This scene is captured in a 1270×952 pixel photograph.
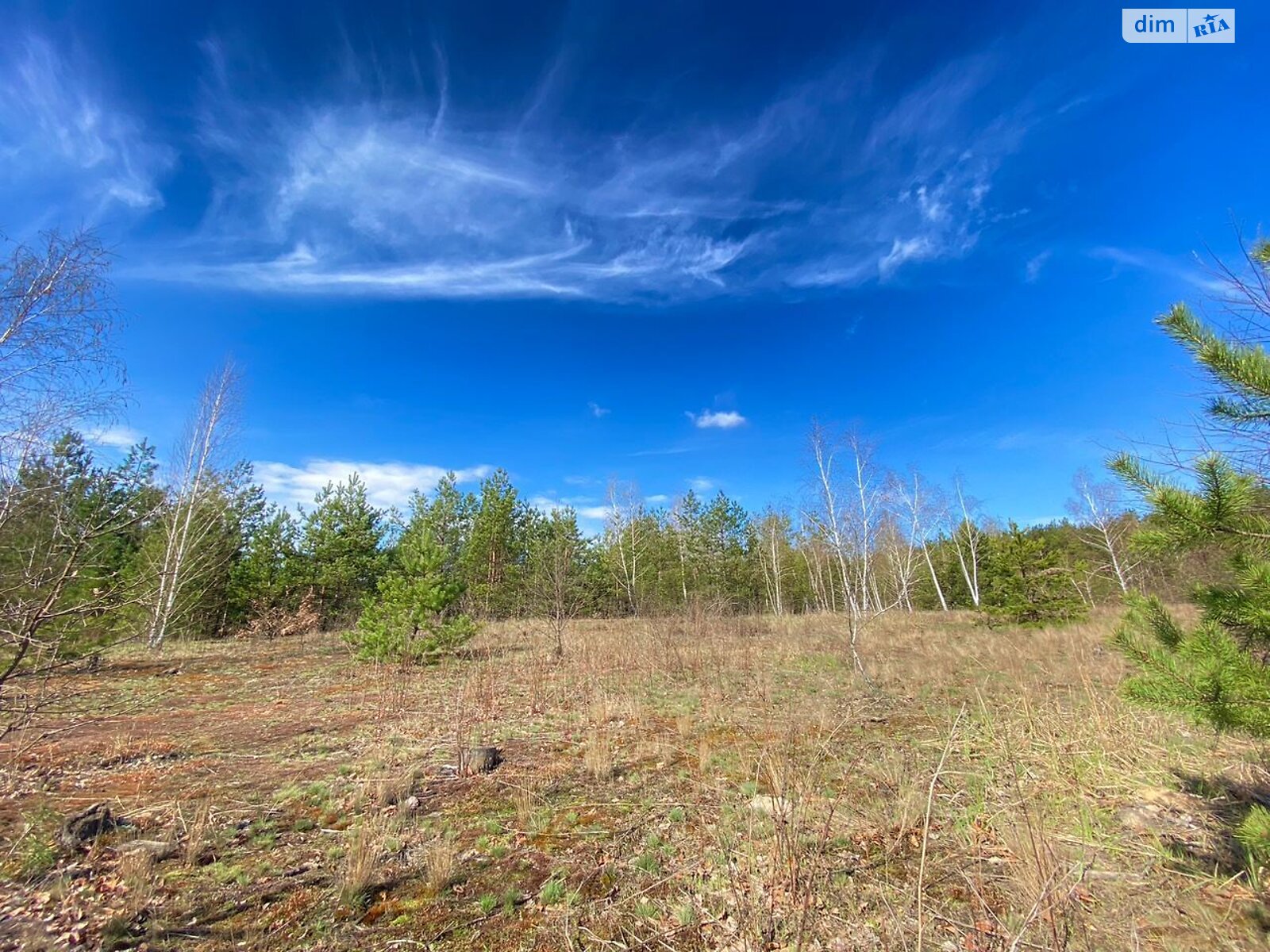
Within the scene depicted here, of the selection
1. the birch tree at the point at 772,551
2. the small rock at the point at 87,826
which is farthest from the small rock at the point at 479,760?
the birch tree at the point at 772,551

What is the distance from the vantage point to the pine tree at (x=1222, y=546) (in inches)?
80.9

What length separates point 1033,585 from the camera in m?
14.8

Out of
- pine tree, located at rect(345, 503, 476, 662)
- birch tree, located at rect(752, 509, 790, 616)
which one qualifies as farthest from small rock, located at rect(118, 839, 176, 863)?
birch tree, located at rect(752, 509, 790, 616)

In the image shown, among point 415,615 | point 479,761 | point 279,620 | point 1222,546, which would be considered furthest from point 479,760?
point 279,620

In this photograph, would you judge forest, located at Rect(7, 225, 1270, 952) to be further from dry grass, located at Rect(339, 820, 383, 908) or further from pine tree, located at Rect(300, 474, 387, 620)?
pine tree, located at Rect(300, 474, 387, 620)

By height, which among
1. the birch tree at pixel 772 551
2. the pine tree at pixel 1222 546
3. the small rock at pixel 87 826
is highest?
the birch tree at pixel 772 551

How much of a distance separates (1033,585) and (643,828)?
15.8m

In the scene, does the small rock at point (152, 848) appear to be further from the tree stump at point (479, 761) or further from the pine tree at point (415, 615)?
the pine tree at point (415, 615)

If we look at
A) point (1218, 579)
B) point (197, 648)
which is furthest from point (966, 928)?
point (197, 648)

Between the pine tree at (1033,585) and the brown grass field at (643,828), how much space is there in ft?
27.4

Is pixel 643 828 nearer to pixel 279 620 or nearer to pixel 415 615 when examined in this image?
pixel 415 615

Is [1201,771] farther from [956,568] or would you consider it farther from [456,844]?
[956,568]

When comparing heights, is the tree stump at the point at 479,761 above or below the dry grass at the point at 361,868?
above

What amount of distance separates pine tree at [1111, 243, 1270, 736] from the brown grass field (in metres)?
0.87
